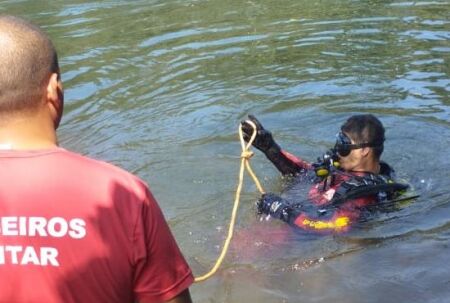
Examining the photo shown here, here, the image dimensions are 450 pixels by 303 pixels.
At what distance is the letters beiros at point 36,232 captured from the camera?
5.96ft

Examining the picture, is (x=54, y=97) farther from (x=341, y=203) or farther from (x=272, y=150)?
(x=272, y=150)

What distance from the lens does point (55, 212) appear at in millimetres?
1818

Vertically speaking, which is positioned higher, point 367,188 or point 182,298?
point 182,298

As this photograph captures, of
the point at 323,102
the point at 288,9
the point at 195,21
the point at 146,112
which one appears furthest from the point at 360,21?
the point at 146,112

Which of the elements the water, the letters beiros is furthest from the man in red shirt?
the water

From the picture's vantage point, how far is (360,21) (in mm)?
11352

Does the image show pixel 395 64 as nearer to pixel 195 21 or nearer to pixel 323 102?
pixel 323 102

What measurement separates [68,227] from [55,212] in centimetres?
5

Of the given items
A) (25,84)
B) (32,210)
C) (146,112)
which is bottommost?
(146,112)

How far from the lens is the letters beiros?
1.82 m

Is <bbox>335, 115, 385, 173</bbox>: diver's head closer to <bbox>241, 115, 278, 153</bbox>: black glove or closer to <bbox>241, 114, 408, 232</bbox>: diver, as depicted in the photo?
<bbox>241, 114, 408, 232</bbox>: diver

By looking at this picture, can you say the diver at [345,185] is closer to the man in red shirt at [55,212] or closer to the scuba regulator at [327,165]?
the scuba regulator at [327,165]

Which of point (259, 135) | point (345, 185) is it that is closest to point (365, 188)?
point (345, 185)

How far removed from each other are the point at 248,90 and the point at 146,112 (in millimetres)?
1359
